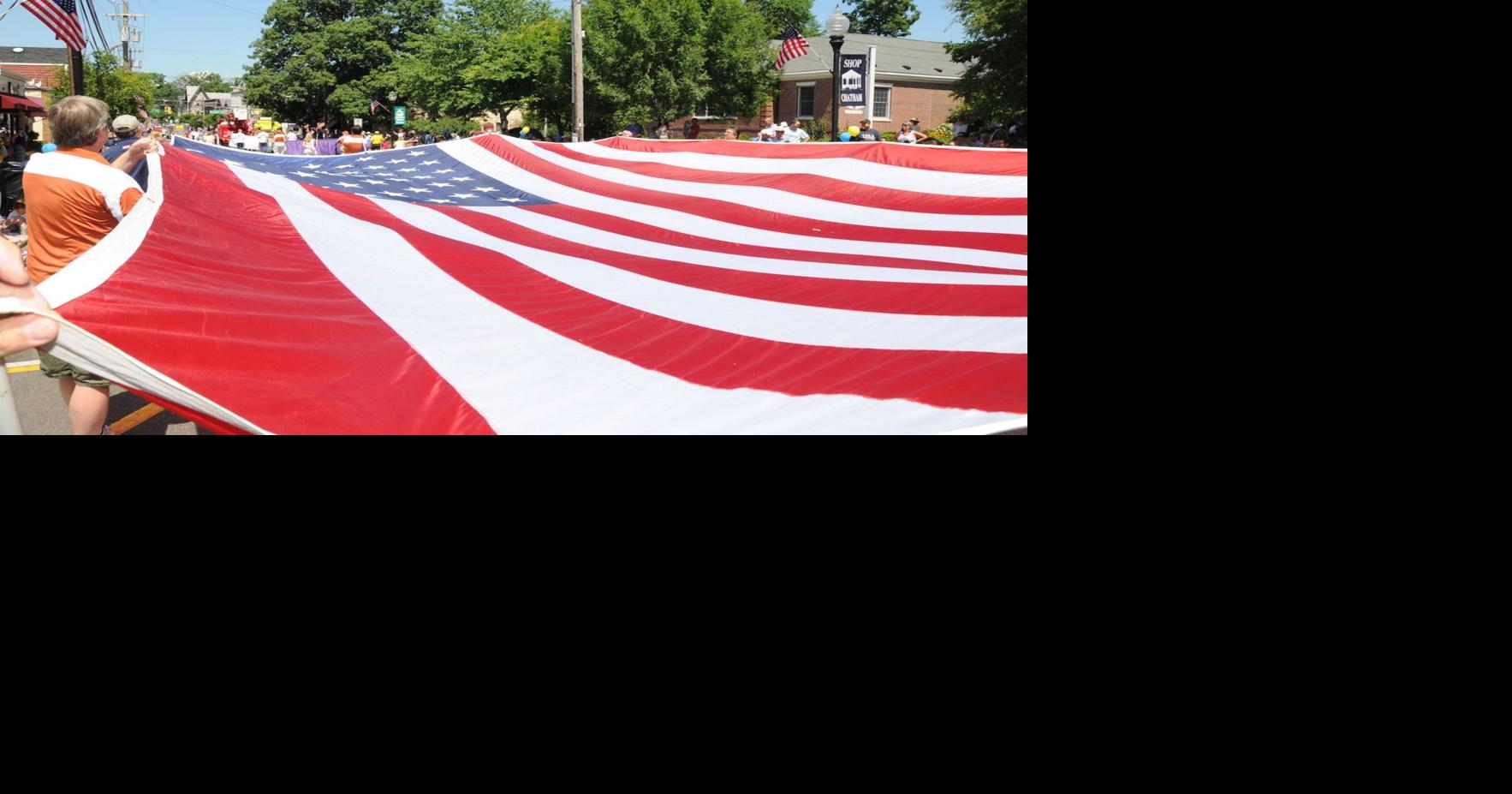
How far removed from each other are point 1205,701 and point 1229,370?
1.44 ft

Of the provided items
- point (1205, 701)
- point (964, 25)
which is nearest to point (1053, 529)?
point (1205, 701)

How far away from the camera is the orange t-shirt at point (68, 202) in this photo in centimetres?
313

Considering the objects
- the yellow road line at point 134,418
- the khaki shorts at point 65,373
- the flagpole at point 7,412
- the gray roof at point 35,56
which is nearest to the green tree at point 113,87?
the gray roof at point 35,56

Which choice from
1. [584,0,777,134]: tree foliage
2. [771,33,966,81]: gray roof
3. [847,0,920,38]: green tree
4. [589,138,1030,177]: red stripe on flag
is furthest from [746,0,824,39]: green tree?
[589,138,1030,177]: red stripe on flag

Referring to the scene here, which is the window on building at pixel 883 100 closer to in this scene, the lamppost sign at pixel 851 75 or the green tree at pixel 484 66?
the green tree at pixel 484 66

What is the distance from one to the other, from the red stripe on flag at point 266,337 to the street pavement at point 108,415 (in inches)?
54.2

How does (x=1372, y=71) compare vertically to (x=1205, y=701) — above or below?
above

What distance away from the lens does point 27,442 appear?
1.48 m

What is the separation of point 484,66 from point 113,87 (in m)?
7.49

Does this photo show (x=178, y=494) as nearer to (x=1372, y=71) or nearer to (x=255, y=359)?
(x=255, y=359)

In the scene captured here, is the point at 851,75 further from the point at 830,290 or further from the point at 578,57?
the point at 830,290

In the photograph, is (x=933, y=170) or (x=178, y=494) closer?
(x=178, y=494)

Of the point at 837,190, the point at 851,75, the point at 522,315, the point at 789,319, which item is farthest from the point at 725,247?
the point at 851,75

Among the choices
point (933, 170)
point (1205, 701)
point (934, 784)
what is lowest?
point (934, 784)
